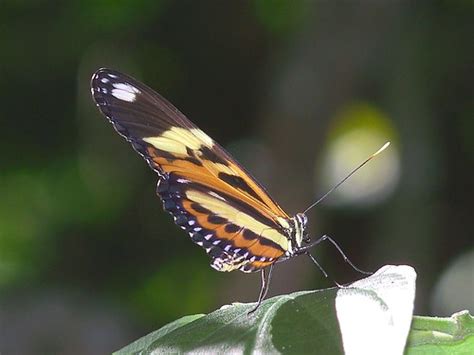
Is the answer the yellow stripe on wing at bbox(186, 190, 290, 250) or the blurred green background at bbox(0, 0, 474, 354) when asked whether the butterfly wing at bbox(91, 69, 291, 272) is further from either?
the blurred green background at bbox(0, 0, 474, 354)

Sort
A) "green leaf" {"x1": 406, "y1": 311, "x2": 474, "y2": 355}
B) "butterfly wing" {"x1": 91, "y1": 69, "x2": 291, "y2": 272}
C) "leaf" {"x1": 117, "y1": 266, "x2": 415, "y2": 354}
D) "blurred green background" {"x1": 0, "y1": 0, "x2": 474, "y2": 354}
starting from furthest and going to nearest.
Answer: "blurred green background" {"x1": 0, "y1": 0, "x2": 474, "y2": 354}
"butterfly wing" {"x1": 91, "y1": 69, "x2": 291, "y2": 272}
"green leaf" {"x1": 406, "y1": 311, "x2": 474, "y2": 355}
"leaf" {"x1": 117, "y1": 266, "x2": 415, "y2": 354}

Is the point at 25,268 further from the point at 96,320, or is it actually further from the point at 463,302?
the point at 463,302

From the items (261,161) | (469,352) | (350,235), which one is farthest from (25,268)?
(469,352)

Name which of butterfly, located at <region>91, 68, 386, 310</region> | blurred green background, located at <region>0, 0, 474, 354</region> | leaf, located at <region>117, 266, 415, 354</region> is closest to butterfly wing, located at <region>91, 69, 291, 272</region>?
butterfly, located at <region>91, 68, 386, 310</region>

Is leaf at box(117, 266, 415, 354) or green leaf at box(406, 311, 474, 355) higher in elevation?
leaf at box(117, 266, 415, 354)

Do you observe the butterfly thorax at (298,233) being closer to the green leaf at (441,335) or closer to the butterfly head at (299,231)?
the butterfly head at (299,231)

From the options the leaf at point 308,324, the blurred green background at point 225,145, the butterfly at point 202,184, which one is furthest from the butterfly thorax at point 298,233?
the blurred green background at point 225,145

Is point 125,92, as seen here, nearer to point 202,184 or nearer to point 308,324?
point 202,184
